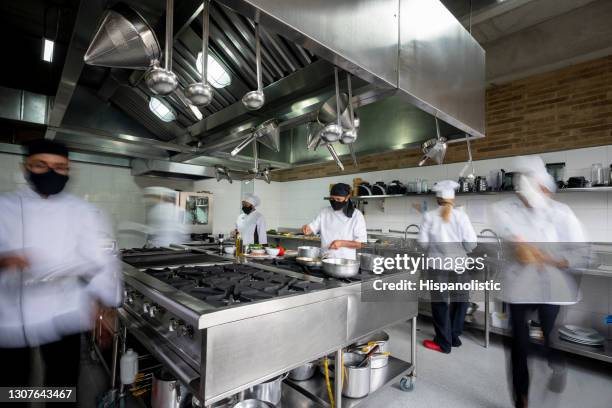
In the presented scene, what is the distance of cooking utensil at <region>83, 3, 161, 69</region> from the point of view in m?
1.07

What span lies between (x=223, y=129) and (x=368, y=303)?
1610 mm

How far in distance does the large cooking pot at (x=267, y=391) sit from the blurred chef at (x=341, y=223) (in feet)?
4.36

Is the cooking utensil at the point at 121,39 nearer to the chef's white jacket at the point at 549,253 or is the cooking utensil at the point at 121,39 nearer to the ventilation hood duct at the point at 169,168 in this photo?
the ventilation hood duct at the point at 169,168

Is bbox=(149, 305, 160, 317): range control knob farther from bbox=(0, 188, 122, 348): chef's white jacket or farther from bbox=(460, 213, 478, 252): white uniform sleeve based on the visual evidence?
bbox=(460, 213, 478, 252): white uniform sleeve

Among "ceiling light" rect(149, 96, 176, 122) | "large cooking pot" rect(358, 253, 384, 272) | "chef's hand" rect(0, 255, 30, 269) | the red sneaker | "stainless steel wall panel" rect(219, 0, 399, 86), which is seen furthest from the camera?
the red sneaker

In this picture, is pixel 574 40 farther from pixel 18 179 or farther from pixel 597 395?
pixel 18 179

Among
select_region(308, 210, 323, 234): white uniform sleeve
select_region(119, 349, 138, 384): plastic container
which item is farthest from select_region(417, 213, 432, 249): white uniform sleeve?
select_region(119, 349, 138, 384): plastic container

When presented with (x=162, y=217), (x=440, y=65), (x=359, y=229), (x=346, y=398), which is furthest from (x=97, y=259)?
(x=162, y=217)

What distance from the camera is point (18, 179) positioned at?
347cm

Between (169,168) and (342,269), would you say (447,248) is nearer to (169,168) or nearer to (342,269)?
(342,269)

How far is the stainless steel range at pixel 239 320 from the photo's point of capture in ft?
3.77

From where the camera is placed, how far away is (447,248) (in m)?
3.31

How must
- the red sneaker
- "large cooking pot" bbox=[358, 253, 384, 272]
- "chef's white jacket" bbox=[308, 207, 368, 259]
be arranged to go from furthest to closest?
1. the red sneaker
2. "chef's white jacket" bbox=[308, 207, 368, 259]
3. "large cooking pot" bbox=[358, 253, 384, 272]

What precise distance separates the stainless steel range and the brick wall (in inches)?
77.0
